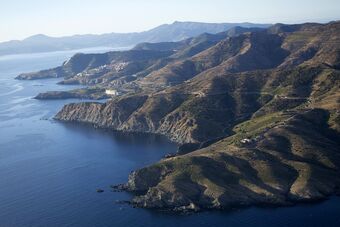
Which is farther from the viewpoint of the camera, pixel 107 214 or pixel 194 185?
pixel 194 185

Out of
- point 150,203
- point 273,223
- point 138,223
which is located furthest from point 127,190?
point 273,223

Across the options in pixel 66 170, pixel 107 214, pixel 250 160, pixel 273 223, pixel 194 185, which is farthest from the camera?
pixel 66 170

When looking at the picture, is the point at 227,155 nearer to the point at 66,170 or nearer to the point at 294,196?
the point at 294,196

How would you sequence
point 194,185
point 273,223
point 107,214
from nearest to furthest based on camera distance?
point 273,223
point 107,214
point 194,185

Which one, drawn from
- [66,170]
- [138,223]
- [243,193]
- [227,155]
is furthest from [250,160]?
[66,170]

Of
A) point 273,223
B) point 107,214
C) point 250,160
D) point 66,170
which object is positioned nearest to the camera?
point 273,223

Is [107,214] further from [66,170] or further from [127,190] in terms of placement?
[66,170]

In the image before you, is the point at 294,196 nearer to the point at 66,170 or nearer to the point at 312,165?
the point at 312,165

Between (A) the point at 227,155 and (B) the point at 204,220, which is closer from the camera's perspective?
(B) the point at 204,220

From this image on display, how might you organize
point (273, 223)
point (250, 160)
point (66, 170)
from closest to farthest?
point (273, 223) < point (250, 160) < point (66, 170)
